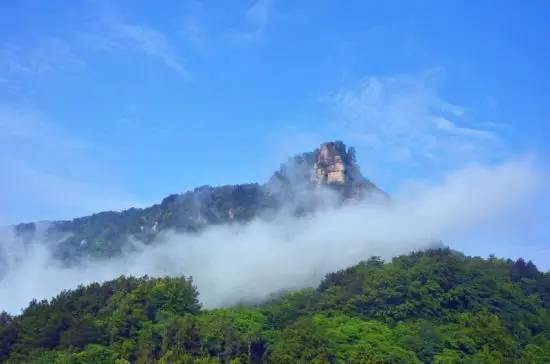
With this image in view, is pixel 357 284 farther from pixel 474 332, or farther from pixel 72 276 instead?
pixel 72 276

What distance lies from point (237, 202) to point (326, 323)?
77.6 m

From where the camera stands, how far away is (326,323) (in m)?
56.5

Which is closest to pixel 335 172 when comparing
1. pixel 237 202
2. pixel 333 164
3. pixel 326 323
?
pixel 333 164

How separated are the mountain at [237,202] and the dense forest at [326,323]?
47.6 m

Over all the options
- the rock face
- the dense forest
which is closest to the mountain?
the rock face

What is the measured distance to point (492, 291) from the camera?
214 ft

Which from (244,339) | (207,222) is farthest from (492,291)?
(207,222)

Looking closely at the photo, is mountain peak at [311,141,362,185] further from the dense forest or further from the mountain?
the dense forest

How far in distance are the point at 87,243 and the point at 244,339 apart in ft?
343

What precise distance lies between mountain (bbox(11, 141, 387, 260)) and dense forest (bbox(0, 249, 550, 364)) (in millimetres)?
47638

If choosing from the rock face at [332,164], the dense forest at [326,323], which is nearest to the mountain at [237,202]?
the rock face at [332,164]

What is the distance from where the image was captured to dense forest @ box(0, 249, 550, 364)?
50344mm

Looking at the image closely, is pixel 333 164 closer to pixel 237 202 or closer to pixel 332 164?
pixel 332 164

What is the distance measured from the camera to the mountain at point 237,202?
120625 millimetres
